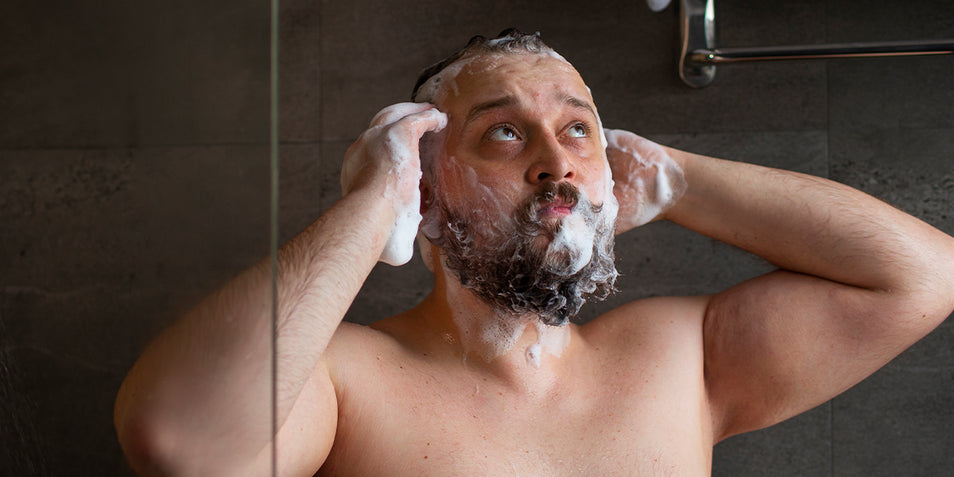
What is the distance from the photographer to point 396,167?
0.99 metres

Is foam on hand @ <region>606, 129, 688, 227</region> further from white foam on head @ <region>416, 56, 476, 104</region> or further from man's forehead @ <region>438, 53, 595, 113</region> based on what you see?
white foam on head @ <region>416, 56, 476, 104</region>

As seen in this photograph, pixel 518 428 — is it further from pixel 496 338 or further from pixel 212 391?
pixel 212 391

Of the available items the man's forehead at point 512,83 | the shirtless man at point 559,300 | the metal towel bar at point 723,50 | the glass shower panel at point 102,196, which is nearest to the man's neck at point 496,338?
the shirtless man at point 559,300

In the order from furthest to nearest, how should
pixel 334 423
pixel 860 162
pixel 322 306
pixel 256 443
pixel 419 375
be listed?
pixel 860 162
pixel 419 375
pixel 334 423
pixel 322 306
pixel 256 443

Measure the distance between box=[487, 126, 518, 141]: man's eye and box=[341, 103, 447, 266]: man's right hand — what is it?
0.08 m

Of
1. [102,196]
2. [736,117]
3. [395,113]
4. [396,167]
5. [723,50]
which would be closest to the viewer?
[102,196]

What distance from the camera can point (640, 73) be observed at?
1.59 metres

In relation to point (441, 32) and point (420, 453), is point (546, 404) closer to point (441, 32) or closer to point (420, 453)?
point (420, 453)

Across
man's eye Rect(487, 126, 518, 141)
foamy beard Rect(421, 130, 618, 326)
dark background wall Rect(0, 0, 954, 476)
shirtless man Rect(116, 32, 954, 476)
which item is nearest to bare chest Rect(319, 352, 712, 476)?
shirtless man Rect(116, 32, 954, 476)

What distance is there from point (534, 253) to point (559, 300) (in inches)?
3.6

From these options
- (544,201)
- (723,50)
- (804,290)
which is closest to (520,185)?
(544,201)

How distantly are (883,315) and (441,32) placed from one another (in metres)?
0.98

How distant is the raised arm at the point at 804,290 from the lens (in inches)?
43.9

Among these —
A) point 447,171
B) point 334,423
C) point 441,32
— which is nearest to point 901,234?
point 447,171
